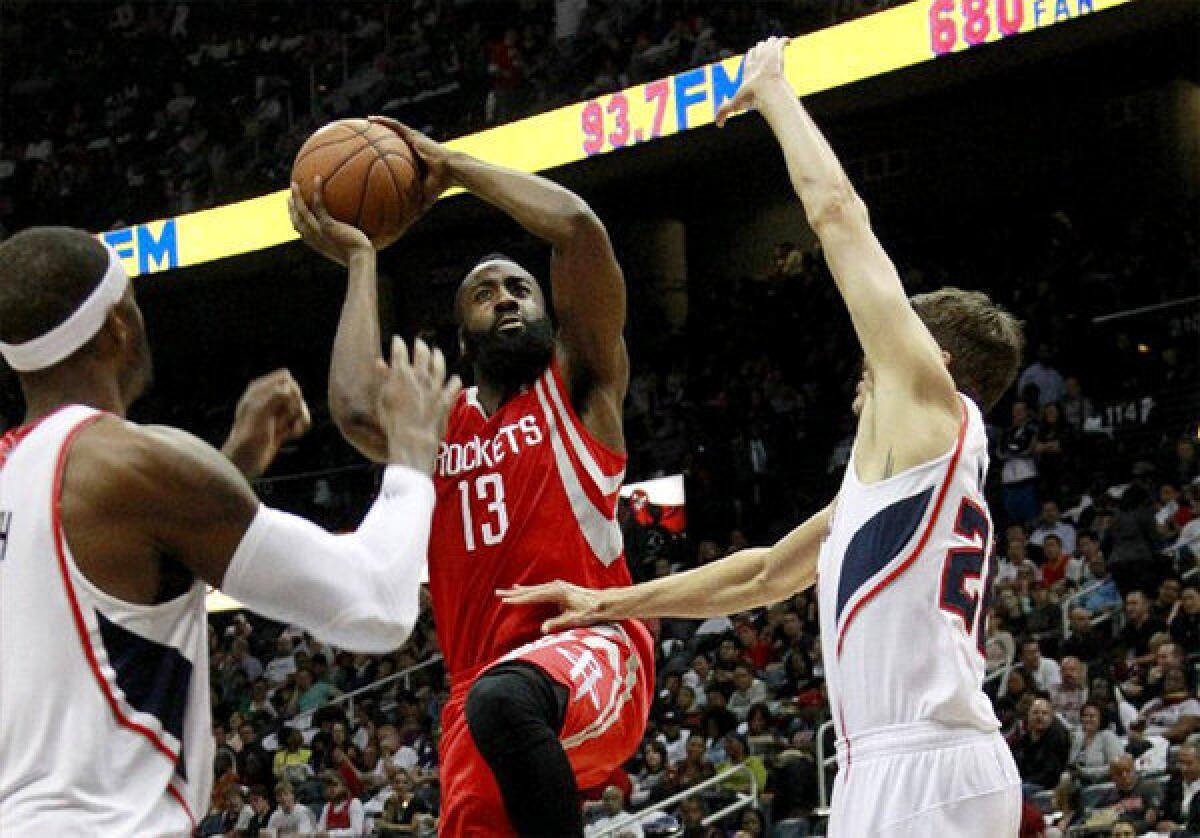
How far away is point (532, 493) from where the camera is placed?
16.9 ft

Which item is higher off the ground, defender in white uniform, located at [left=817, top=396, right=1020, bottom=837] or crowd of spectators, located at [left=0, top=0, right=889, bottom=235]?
crowd of spectators, located at [left=0, top=0, right=889, bottom=235]

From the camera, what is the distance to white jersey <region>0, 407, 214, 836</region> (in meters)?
2.78

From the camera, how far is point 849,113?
777 inches

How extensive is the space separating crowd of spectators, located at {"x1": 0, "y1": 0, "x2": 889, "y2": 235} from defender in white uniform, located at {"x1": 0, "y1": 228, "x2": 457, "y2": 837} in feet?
47.6

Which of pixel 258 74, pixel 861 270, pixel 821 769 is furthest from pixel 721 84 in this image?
pixel 861 270

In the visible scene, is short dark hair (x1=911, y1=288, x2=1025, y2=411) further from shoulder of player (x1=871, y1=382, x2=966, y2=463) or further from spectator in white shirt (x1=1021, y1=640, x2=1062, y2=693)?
spectator in white shirt (x1=1021, y1=640, x2=1062, y2=693)

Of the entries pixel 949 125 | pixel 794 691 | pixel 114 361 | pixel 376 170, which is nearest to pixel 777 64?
pixel 376 170

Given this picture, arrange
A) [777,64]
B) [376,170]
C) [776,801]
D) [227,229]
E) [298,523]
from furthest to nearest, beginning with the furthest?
1. [227,229]
2. [776,801]
3. [376,170]
4. [777,64]
5. [298,523]

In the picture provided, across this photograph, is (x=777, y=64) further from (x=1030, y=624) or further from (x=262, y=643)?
(x=262, y=643)

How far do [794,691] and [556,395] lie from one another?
899 centimetres

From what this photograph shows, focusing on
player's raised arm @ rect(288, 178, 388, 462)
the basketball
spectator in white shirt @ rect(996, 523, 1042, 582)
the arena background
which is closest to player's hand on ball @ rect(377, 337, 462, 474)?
player's raised arm @ rect(288, 178, 388, 462)

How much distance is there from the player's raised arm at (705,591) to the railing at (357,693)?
13353 millimetres

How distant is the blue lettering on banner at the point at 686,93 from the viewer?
53.8 feet

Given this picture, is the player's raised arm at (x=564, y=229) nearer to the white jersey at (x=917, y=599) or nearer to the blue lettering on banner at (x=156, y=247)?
the white jersey at (x=917, y=599)
